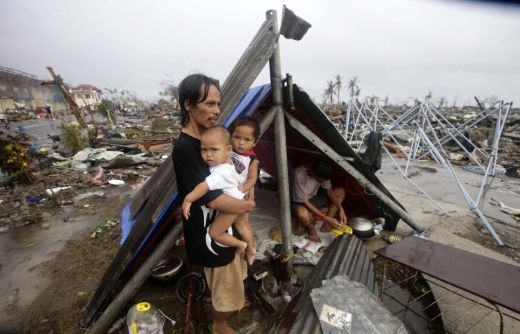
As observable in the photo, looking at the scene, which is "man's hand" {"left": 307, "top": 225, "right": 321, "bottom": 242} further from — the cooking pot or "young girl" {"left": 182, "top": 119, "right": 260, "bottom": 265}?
"young girl" {"left": 182, "top": 119, "right": 260, "bottom": 265}

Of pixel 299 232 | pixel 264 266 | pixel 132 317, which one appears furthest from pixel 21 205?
pixel 299 232

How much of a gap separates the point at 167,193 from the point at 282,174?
1261 mm

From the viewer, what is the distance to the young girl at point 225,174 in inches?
55.8

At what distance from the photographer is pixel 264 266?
322cm

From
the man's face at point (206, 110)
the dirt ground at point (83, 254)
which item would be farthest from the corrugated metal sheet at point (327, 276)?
the man's face at point (206, 110)

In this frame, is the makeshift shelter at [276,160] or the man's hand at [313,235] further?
the man's hand at [313,235]

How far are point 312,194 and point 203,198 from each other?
2.98 metres

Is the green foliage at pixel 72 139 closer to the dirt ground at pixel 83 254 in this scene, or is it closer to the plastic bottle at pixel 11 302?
the dirt ground at pixel 83 254

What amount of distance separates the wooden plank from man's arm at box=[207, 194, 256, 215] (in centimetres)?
167

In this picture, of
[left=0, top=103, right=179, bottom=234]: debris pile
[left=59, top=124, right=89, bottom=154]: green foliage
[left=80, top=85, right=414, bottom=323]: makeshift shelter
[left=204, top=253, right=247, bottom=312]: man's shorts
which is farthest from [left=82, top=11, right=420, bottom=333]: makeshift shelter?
[left=59, top=124, right=89, bottom=154]: green foliage

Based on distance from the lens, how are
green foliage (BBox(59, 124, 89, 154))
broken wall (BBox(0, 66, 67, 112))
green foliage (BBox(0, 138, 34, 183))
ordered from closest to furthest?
green foliage (BBox(0, 138, 34, 183)) < green foliage (BBox(59, 124, 89, 154)) < broken wall (BBox(0, 66, 67, 112))

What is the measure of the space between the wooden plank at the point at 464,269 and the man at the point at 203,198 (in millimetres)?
1606

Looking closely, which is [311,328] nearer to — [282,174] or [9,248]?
[282,174]

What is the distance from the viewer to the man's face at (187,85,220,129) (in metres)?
1.47
